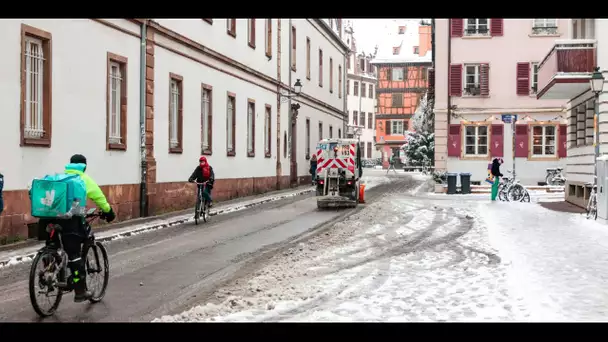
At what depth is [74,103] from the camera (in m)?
16.0

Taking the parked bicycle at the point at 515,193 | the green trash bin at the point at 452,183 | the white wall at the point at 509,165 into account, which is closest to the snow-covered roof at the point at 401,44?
the white wall at the point at 509,165

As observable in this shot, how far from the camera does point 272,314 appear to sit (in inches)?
293

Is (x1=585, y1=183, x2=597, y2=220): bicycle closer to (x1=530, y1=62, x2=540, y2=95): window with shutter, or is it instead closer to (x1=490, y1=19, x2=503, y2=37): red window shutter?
(x1=530, y1=62, x2=540, y2=95): window with shutter

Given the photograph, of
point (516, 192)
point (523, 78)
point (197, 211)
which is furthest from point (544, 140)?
point (197, 211)

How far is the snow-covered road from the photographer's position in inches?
295

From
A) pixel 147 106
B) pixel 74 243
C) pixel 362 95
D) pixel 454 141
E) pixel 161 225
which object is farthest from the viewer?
pixel 362 95

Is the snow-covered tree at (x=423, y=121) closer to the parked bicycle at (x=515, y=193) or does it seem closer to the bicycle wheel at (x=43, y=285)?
the parked bicycle at (x=515, y=193)

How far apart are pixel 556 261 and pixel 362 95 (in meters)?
81.9

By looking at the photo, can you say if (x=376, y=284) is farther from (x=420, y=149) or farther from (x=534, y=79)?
(x=420, y=149)

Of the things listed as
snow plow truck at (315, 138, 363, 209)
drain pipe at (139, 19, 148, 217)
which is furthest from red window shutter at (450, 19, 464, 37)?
drain pipe at (139, 19, 148, 217)

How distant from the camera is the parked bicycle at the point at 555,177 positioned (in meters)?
33.4

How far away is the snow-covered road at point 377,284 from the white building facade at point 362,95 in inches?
2951
